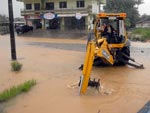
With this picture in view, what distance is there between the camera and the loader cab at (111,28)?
17.4m

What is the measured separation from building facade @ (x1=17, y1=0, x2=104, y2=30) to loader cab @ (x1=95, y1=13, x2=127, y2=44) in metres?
28.8

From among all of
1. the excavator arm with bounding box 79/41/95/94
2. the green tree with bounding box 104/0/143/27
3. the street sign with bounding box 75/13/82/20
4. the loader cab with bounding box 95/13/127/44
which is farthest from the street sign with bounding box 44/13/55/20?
the excavator arm with bounding box 79/41/95/94

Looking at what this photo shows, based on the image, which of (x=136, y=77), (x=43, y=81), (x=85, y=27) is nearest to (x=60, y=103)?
(x=43, y=81)

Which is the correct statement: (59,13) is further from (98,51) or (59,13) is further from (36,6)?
(98,51)

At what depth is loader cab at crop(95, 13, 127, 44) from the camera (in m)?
17.4

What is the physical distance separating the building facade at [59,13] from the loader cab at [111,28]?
28826 mm

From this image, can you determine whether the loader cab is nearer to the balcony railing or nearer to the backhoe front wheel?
the backhoe front wheel

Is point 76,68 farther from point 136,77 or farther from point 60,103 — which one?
point 60,103

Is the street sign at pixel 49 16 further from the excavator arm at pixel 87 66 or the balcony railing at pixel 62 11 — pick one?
the excavator arm at pixel 87 66

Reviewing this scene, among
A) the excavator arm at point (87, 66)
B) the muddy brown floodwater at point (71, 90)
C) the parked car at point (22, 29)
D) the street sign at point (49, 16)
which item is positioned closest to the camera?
the muddy brown floodwater at point (71, 90)

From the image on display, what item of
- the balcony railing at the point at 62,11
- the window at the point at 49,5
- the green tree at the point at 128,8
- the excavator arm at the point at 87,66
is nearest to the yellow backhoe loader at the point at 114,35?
the excavator arm at the point at 87,66

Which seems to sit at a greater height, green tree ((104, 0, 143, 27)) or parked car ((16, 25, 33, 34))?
green tree ((104, 0, 143, 27))

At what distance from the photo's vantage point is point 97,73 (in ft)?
53.3

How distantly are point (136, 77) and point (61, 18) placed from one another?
35049 mm
